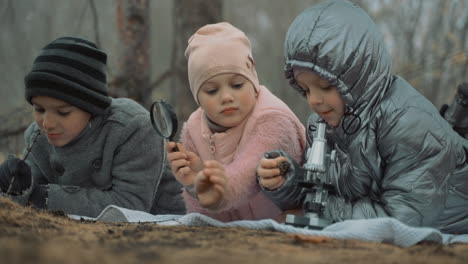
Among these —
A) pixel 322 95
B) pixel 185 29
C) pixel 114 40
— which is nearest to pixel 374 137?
pixel 322 95

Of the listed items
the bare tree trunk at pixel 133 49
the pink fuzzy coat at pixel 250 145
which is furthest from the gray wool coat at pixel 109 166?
the bare tree trunk at pixel 133 49

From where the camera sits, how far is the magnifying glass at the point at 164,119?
10.6ft

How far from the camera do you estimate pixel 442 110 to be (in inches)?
151

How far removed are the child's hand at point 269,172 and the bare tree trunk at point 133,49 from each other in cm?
271

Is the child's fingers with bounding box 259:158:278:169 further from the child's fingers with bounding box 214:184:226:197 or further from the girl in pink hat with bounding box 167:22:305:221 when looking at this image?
the child's fingers with bounding box 214:184:226:197

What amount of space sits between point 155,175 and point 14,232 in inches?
58.9

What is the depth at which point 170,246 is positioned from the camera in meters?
2.23

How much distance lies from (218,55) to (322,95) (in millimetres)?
572

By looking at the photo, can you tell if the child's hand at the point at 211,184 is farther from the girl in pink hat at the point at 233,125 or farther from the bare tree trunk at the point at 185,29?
the bare tree trunk at the point at 185,29

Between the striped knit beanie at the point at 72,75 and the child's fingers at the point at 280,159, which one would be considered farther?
the striped knit beanie at the point at 72,75

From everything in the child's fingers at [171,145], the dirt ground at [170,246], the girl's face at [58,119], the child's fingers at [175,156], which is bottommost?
the dirt ground at [170,246]

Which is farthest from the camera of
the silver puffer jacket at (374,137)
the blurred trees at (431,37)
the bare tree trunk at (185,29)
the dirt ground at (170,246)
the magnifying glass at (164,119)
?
the blurred trees at (431,37)

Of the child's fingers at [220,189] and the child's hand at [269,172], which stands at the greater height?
the child's hand at [269,172]

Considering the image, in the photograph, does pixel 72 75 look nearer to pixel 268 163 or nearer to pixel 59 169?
pixel 59 169
